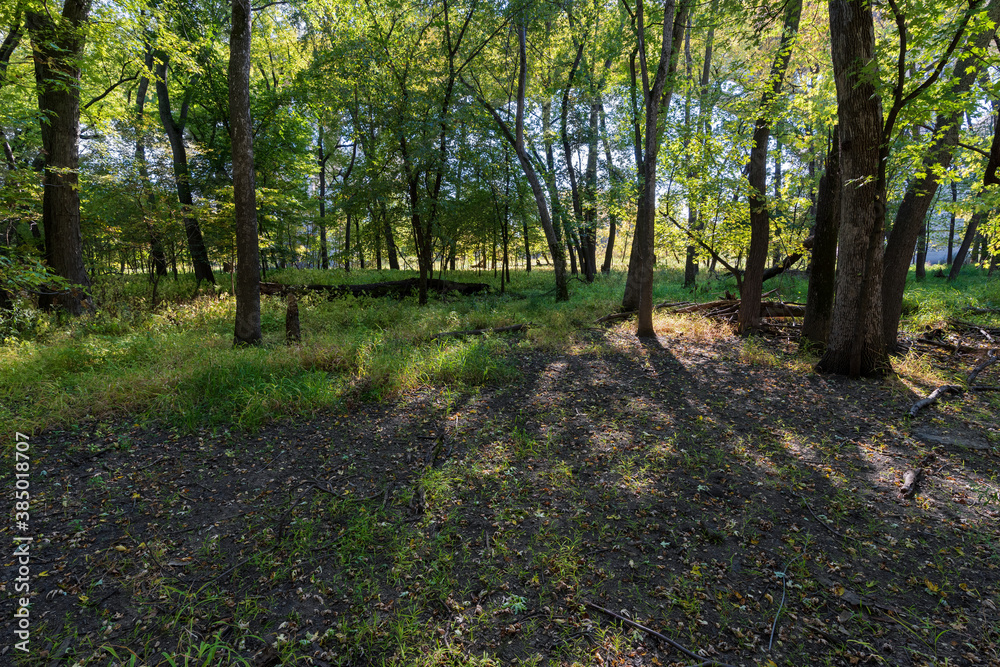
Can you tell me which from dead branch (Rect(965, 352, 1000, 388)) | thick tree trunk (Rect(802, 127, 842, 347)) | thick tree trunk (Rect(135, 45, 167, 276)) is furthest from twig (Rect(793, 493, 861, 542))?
thick tree trunk (Rect(135, 45, 167, 276))

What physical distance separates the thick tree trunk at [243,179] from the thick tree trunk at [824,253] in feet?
30.8

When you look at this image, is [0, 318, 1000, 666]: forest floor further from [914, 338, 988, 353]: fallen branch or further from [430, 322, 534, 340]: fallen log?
[430, 322, 534, 340]: fallen log

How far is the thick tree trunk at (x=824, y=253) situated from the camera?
6.73 meters

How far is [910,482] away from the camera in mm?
3412

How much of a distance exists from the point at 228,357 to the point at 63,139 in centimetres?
623

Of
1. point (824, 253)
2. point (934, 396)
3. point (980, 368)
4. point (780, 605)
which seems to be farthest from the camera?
point (824, 253)

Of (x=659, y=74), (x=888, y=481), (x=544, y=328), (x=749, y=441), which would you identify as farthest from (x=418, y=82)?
(x=888, y=481)

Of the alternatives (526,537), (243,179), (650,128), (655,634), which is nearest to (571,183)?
(650,128)

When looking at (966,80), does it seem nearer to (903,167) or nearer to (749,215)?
(903,167)

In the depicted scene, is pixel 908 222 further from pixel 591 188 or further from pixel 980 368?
pixel 591 188

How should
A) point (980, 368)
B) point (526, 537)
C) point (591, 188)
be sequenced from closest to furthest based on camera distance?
point (526, 537), point (980, 368), point (591, 188)

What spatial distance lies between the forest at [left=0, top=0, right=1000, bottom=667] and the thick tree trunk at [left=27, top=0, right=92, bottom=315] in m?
0.06

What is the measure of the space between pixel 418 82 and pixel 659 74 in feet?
24.0

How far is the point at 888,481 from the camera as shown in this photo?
3537 millimetres
